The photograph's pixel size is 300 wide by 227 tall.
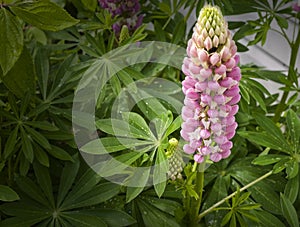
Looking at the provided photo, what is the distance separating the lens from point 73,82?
100 cm

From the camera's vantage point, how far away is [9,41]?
711 mm

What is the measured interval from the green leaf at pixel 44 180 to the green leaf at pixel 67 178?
0.02 metres

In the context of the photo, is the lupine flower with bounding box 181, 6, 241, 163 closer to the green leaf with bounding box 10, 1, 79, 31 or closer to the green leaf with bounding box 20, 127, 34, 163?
the green leaf with bounding box 10, 1, 79, 31

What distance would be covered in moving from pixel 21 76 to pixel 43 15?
0.21m

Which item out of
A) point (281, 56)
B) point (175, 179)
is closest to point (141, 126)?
point (175, 179)

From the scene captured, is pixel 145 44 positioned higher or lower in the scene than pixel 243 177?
higher

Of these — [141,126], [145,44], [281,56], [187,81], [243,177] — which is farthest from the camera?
[281,56]

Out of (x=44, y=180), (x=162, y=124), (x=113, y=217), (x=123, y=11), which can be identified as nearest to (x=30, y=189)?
(x=44, y=180)

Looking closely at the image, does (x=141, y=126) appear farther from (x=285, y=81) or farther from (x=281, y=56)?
(x=281, y=56)

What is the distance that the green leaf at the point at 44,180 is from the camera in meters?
0.90

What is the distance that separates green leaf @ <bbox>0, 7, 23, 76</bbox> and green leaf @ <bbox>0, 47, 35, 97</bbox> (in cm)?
18

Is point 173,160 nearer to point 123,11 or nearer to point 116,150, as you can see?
point 116,150

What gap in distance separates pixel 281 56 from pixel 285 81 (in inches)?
27.3

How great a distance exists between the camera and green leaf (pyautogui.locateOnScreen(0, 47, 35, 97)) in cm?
90
